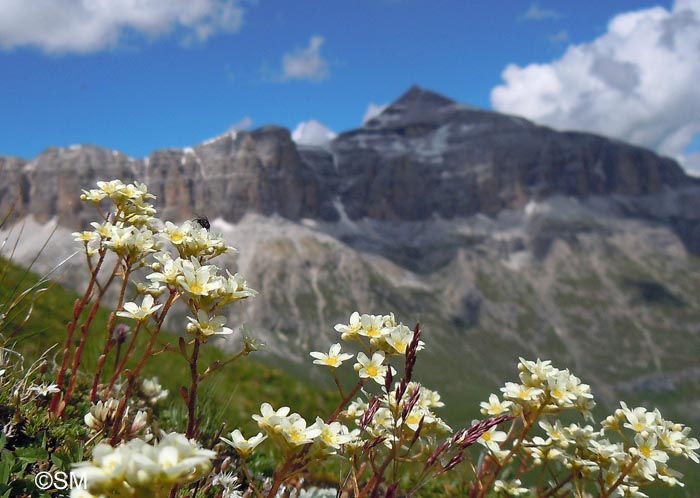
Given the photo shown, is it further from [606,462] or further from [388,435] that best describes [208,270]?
[606,462]

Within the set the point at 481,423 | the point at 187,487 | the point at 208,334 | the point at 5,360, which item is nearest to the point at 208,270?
the point at 208,334

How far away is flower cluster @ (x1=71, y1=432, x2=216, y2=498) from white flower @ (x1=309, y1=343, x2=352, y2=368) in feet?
6.01

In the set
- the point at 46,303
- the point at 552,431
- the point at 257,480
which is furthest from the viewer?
the point at 46,303

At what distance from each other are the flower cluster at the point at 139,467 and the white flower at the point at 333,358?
6.01 ft

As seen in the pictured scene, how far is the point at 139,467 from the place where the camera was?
2600 mm

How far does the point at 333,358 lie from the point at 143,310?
170 centimetres

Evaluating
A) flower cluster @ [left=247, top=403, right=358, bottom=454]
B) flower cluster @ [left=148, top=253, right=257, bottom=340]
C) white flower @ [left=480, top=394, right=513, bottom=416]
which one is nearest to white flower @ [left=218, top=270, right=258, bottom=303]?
flower cluster @ [left=148, top=253, right=257, bottom=340]

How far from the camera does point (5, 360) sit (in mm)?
5754

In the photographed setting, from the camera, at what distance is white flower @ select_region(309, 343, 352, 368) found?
4.49m

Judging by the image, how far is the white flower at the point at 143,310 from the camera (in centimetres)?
453

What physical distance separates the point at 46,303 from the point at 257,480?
32.2ft

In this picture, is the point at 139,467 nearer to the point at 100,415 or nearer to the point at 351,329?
the point at 351,329

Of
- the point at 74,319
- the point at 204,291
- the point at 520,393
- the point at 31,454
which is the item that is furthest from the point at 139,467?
the point at 520,393

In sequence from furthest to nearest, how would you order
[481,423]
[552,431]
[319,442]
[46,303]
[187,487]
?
[46,303] < [552,431] < [187,487] < [481,423] < [319,442]
